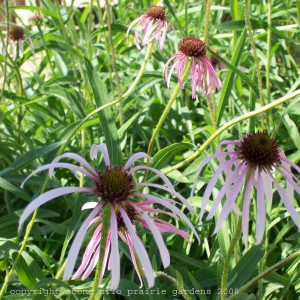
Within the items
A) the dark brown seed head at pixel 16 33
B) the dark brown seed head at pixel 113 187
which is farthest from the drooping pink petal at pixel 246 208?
the dark brown seed head at pixel 16 33

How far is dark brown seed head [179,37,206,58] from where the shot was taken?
97cm

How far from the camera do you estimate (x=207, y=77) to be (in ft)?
3.34

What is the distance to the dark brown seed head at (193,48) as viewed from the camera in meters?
0.97

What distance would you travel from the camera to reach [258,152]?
616 millimetres

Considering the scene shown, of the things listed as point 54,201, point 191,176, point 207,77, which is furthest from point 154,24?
point 54,201

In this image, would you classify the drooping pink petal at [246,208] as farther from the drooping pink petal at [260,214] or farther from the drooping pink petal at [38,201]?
the drooping pink petal at [38,201]

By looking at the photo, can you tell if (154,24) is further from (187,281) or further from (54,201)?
(187,281)

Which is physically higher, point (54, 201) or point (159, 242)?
point (159, 242)

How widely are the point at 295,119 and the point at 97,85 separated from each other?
2.12 ft

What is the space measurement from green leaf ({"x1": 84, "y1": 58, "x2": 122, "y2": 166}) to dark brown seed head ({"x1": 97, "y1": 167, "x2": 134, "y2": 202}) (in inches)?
11.3

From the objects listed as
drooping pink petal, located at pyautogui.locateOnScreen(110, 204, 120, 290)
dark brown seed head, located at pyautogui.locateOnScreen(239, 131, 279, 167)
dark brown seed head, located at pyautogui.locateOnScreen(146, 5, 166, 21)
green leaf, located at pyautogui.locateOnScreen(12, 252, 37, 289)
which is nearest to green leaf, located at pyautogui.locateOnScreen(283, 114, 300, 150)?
dark brown seed head, located at pyautogui.locateOnScreen(146, 5, 166, 21)

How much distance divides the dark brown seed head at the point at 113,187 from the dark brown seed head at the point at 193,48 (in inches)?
18.7

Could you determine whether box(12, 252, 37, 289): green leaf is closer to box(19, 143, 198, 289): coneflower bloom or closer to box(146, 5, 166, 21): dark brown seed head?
box(19, 143, 198, 289): coneflower bloom

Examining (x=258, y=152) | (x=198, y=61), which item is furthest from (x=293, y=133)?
(x=258, y=152)
